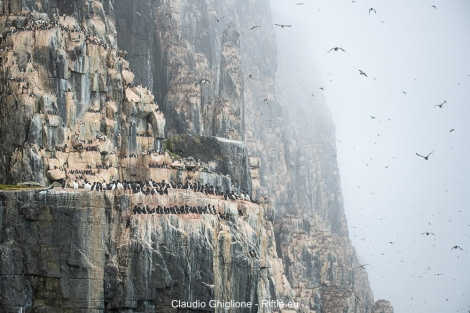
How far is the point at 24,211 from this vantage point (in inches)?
2256

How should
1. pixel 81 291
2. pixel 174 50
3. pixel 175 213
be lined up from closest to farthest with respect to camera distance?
pixel 81 291
pixel 175 213
pixel 174 50

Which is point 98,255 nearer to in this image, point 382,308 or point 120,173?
point 120,173

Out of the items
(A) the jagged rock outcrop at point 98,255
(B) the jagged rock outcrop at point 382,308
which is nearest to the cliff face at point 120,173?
(A) the jagged rock outcrop at point 98,255

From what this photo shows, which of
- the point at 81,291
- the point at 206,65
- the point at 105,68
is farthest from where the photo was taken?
the point at 206,65

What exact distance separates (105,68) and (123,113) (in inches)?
252

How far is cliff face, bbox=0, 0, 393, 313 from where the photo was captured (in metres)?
56.8

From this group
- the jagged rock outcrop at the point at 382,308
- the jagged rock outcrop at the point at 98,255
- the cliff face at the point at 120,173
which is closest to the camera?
the jagged rock outcrop at the point at 98,255

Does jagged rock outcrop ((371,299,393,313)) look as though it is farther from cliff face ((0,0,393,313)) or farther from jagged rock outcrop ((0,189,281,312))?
jagged rock outcrop ((0,189,281,312))

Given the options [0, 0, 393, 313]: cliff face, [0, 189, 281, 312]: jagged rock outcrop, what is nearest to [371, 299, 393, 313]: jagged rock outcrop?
[0, 0, 393, 313]: cliff face

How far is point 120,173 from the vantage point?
8269 centimetres

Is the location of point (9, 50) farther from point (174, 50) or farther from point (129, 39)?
point (174, 50)

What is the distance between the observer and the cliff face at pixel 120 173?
5684 centimetres

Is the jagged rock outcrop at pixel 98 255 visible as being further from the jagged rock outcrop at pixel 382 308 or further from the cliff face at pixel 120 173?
the jagged rock outcrop at pixel 382 308

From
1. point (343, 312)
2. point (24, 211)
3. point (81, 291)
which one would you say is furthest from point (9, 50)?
point (343, 312)
